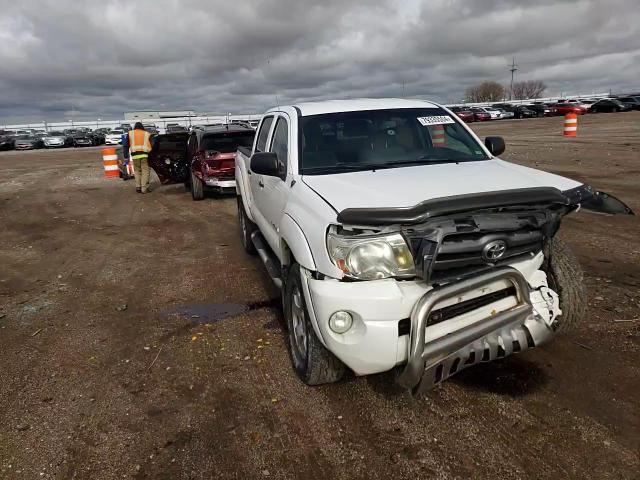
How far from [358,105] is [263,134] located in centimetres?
138

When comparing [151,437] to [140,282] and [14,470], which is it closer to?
[14,470]

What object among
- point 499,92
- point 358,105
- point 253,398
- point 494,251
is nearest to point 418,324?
point 494,251

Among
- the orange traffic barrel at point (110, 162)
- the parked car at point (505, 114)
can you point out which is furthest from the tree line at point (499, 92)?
the orange traffic barrel at point (110, 162)

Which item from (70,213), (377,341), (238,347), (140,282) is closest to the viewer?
(377,341)

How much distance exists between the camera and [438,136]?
4.38 meters

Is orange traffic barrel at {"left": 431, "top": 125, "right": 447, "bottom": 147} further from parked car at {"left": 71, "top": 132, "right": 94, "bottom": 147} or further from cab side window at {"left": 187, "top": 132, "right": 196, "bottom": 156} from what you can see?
parked car at {"left": 71, "top": 132, "right": 94, "bottom": 147}

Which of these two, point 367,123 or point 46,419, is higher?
point 367,123

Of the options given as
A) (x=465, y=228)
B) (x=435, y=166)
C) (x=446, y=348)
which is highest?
(x=435, y=166)

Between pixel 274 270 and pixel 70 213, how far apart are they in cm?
812

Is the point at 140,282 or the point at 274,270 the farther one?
the point at 140,282

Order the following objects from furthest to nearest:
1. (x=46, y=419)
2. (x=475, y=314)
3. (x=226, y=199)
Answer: (x=226, y=199) < (x=46, y=419) < (x=475, y=314)

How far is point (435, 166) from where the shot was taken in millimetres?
3695

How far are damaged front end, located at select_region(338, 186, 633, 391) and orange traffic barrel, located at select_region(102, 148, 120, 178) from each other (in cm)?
1602

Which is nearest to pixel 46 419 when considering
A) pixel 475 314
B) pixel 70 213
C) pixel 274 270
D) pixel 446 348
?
pixel 274 270
